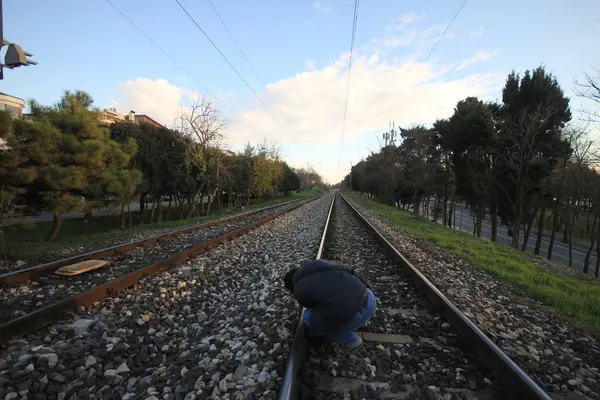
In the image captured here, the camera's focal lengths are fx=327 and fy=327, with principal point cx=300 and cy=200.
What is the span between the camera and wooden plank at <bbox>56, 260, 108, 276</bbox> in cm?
528

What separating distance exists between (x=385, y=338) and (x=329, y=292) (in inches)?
44.2

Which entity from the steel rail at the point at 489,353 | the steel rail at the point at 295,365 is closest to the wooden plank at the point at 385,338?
the steel rail at the point at 489,353

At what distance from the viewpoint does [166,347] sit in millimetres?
3256

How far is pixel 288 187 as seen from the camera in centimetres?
6938

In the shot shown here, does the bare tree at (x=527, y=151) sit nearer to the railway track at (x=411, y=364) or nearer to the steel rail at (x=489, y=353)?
the steel rail at (x=489, y=353)

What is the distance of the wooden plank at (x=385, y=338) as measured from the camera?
3463 millimetres

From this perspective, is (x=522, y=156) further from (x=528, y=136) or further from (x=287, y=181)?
(x=287, y=181)

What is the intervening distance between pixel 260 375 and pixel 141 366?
1128mm

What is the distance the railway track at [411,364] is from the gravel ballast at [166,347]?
28 centimetres

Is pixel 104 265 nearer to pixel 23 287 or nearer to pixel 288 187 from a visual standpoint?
pixel 23 287

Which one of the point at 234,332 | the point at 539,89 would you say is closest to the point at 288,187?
the point at 539,89

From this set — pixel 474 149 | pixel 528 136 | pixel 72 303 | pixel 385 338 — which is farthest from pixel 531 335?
pixel 474 149

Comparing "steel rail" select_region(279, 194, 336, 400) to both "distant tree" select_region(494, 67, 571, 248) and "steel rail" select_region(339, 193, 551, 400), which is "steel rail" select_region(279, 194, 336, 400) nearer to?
"steel rail" select_region(339, 193, 551, 400)

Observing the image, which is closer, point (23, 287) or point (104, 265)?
point (23, 287)
